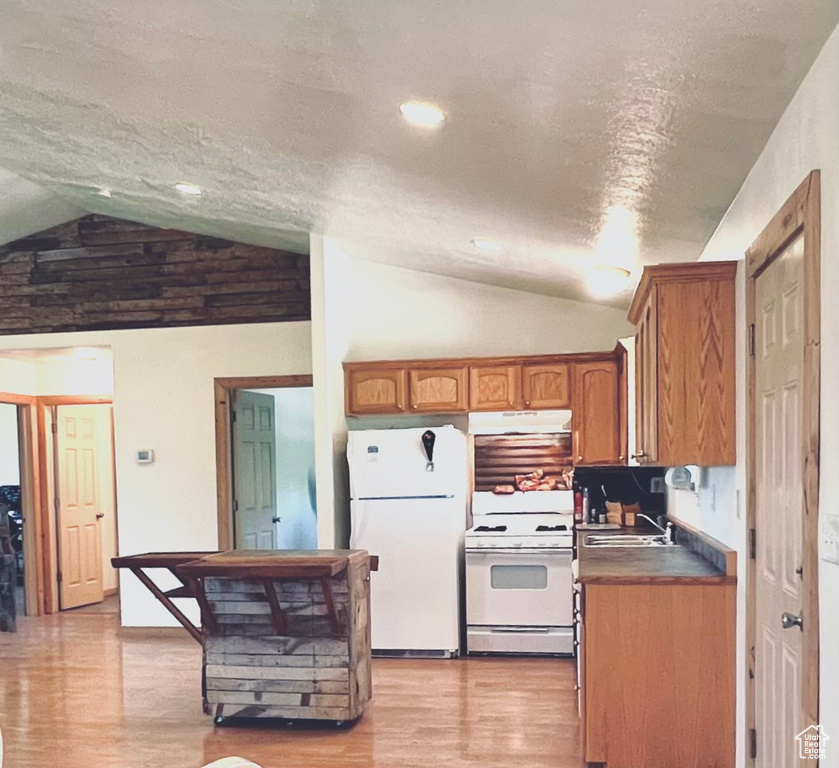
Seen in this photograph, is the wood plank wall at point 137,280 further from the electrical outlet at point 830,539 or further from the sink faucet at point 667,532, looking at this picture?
the electrical outlet at point 830,539

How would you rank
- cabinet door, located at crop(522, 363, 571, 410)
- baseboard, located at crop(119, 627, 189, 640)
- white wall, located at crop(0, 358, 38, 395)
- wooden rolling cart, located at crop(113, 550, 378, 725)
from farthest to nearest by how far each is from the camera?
white wall, located at crop(0, 358, 38, 395), baseboard, located at crop(119, 627, 189, 640), cabinet door, located at crop(522, 363, 571, 410), wooden rolling cart, located at crop(113, 550, 378, 725)

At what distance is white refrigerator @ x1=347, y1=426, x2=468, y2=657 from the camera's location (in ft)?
17.7

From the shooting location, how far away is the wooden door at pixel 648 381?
10.3 ft

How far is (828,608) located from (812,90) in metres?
1.25

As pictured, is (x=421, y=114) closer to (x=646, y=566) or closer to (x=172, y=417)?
(x=646, y=566)

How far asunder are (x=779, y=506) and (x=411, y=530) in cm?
329

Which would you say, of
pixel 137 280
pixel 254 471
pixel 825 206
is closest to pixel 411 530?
pixel 254 471

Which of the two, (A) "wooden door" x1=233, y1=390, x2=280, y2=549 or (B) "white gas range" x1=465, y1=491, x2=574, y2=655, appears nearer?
(B) "white gas range" x1=465, y1=491, x2=574, y2=655

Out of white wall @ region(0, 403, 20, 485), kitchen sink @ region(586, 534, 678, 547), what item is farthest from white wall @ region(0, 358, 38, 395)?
kitchen sink @ region(586, 534, 678, 547)

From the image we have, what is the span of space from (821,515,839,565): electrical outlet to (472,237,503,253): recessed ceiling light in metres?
2.93

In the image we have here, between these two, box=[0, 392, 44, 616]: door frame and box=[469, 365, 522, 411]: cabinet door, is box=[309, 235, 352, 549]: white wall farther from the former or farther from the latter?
box=[0, 392, 44, 616]: door frame

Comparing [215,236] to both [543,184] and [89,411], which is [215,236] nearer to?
[89,411]

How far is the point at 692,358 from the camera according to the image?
3113 millimetres

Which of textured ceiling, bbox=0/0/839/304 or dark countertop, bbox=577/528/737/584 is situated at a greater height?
textured ceiling, bbox=0/0/839/304
